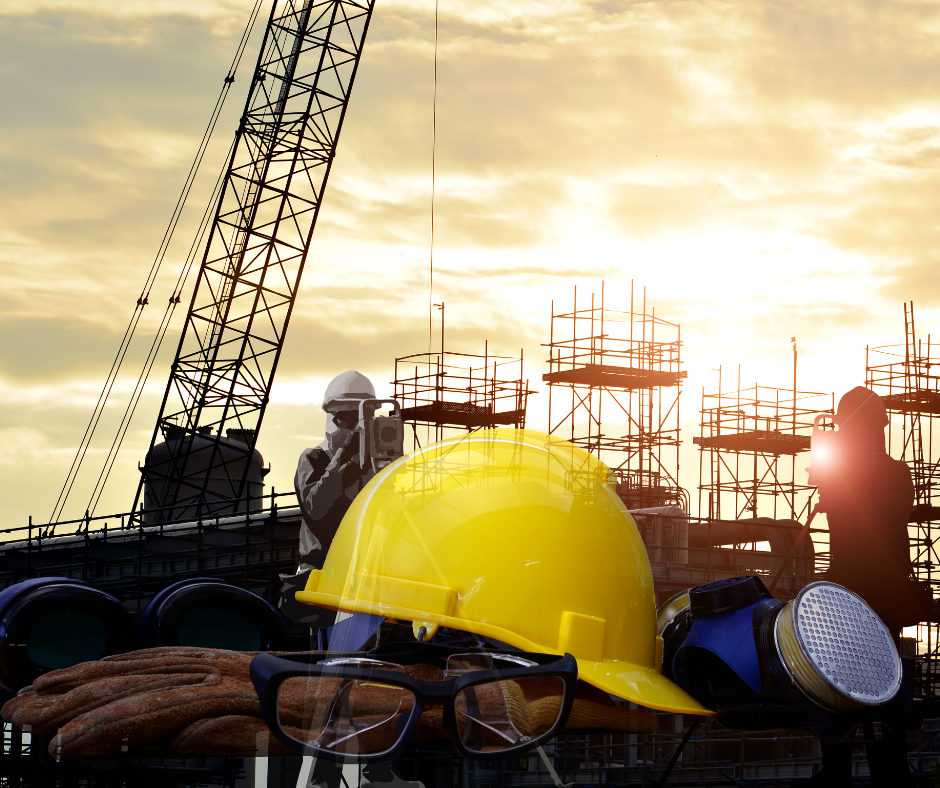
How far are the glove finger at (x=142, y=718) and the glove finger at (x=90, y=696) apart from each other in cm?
10

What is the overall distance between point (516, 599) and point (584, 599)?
48cm

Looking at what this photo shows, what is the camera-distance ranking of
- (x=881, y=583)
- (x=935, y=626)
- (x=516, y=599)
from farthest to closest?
(x=935, y=626)
(x=881, y=583)
(x=516, y=599)

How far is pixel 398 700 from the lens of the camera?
215 inches

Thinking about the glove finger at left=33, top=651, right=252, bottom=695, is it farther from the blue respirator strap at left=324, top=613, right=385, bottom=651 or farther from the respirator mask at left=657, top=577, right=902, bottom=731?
the respirator mask at left=657, top=577, right=902, bottom=731

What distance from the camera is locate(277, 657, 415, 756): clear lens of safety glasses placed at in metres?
5.31

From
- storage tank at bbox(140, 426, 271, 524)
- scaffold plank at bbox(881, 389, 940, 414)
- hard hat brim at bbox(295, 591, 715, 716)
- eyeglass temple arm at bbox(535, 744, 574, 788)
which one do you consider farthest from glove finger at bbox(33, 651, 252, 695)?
scaffold plank at bbox(881, 389, 940, 414)

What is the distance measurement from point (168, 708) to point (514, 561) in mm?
2293

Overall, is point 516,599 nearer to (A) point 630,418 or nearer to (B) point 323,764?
(B) point 323,764

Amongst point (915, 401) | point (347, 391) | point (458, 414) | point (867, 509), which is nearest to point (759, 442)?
point (915, 401)

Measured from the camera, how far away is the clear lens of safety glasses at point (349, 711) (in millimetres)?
5312

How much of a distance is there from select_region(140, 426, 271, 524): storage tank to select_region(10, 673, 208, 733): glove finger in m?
28.3

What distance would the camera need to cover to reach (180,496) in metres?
34.8

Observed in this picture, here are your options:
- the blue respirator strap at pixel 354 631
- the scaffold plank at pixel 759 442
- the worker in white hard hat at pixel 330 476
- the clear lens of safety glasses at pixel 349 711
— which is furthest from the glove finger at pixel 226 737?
the scaffold plank at pixel 759 442

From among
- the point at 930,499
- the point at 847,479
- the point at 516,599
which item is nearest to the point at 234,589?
the point at 516,599
